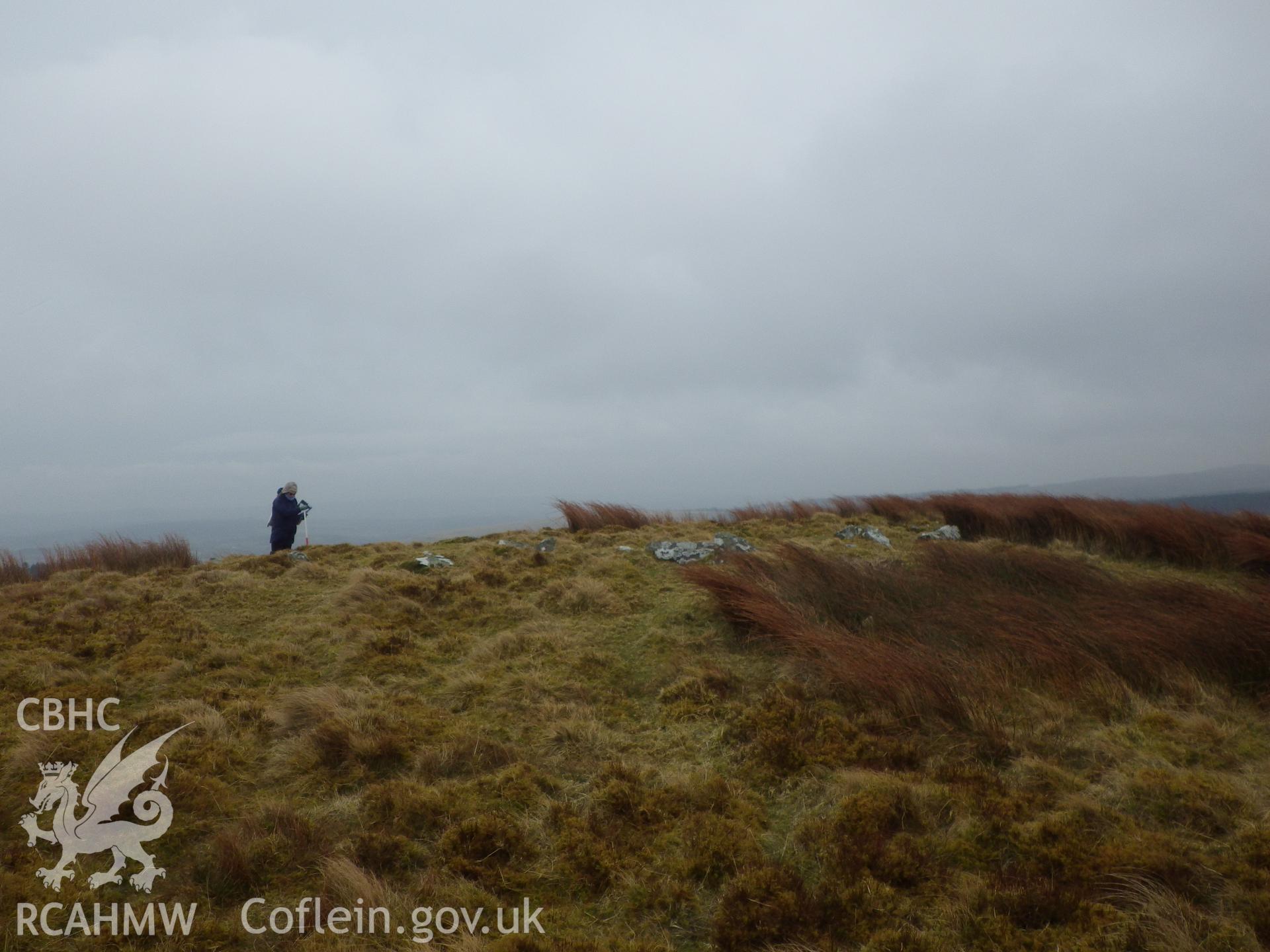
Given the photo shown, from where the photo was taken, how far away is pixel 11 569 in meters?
12.6

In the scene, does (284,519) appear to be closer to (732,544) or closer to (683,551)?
(683,551)

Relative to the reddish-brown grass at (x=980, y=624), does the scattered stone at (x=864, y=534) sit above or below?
above

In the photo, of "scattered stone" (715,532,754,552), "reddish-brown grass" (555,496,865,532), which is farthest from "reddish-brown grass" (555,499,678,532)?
"scattered stone" (715,532,754,552)

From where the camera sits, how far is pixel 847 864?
11.9ft

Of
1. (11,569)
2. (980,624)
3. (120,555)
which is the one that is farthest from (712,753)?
(11,569)

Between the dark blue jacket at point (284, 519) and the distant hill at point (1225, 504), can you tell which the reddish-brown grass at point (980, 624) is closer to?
the distant hill at point (1225, 504)

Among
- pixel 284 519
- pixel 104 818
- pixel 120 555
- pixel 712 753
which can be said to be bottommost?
pixel 712 753

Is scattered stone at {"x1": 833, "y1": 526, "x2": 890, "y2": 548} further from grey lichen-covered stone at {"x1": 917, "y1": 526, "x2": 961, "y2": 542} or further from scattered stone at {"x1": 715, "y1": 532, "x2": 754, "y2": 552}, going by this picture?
scattered stone at {"x1": 715, "y1": 532, "x2": 754, "y2": 552}

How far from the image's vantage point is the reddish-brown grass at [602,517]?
16.4 meters

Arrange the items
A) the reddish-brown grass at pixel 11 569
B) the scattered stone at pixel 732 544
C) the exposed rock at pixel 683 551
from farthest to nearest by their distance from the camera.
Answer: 1. the reddish-brown grass at pixel 11 569
2. the scattered stone at pixel 732 544
3. the exposed rock at pixel 683 551

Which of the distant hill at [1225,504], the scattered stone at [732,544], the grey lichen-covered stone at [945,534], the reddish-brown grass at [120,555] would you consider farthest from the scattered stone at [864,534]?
the reddish-brown grass at [120,555]

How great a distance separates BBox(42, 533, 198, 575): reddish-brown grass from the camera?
1268cm

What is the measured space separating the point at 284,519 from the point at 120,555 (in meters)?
3.24

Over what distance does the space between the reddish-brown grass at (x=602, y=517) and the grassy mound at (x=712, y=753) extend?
689 cm
